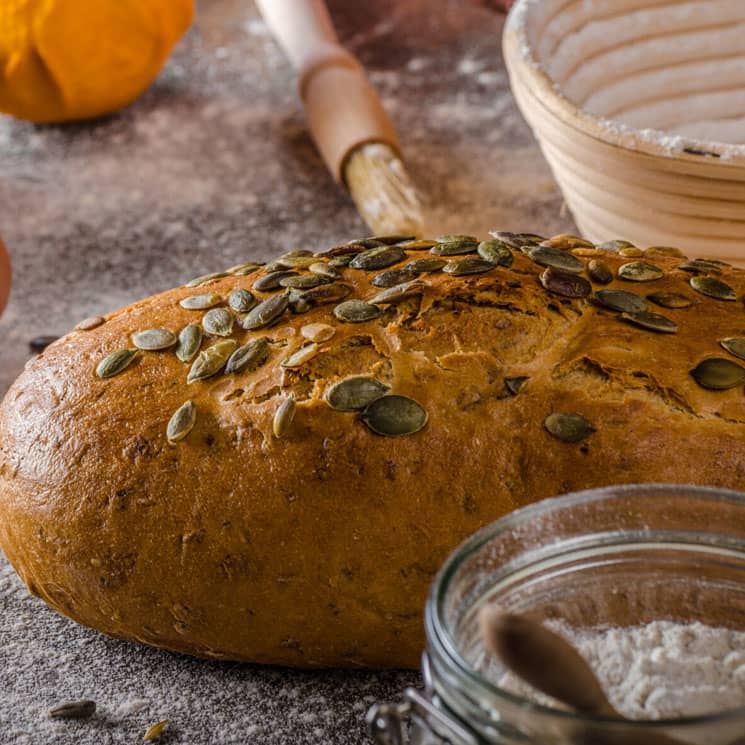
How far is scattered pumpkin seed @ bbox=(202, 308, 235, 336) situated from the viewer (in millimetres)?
989

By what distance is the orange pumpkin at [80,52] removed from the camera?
188 centimetres

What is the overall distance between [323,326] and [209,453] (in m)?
0.14

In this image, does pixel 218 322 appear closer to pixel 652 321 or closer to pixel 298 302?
pixel 298 302

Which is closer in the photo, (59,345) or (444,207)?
(59,345)

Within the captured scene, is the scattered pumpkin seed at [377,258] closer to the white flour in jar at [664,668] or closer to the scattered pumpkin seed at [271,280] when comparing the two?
the scattered pumpkin seed at [271,280]

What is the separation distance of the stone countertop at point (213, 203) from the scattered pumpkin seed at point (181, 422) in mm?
214

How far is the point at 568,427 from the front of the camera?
896 millimetres

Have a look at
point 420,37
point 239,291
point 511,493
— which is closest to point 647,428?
point 511,493

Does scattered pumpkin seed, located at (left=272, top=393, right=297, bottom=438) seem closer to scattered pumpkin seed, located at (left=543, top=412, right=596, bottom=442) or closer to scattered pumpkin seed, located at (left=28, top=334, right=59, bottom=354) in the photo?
scattered pumpkin seed, located at (left=543, top=412, right=596, bottom=442)

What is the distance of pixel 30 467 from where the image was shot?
0.97m

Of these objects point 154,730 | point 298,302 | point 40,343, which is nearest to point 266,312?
point 298,302

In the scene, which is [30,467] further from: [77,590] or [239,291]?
[239,291]

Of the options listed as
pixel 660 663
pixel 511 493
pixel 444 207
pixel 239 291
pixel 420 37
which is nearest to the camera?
pixel 660 663

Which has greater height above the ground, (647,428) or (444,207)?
(647,428)
